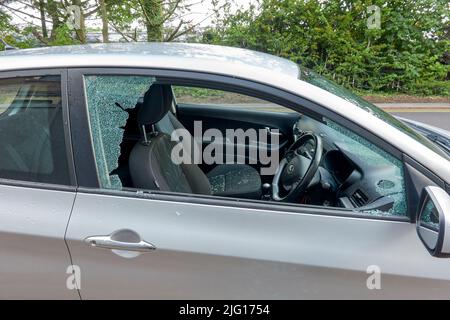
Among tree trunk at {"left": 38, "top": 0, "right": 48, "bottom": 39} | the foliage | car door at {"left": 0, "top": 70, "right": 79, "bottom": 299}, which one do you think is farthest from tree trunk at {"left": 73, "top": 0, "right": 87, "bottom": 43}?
car door at {"left": 0, "top": 70, "right": 79, "bottom": 299}

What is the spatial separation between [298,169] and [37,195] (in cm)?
142

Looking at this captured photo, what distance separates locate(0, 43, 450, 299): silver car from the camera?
1306mm

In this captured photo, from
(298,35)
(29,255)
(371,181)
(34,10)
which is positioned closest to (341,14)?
(298,35)

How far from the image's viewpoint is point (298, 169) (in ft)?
7.16

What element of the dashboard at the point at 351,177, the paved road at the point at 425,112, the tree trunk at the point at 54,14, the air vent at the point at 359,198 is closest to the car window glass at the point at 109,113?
the dashboard at the point at 351,177

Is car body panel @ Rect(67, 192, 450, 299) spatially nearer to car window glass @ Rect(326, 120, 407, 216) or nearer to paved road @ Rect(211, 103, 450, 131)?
car window glass @ Rect(326, 120, 407, 216)

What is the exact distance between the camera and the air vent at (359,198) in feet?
5.40

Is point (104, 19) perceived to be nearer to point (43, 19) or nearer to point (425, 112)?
point (43, 19)

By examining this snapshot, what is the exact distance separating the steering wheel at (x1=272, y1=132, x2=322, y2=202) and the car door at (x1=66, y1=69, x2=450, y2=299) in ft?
1.85

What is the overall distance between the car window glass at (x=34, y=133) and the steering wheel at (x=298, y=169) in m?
1.16

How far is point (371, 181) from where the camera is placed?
1712 millimetres

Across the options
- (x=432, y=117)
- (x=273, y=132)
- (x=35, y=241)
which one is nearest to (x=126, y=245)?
(x=35, y=241)

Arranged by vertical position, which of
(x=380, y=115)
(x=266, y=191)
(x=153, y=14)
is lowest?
(x=266, y=191)

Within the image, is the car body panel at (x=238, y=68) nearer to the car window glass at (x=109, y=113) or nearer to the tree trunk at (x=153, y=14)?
the car window glass at (x=109, y=113)
